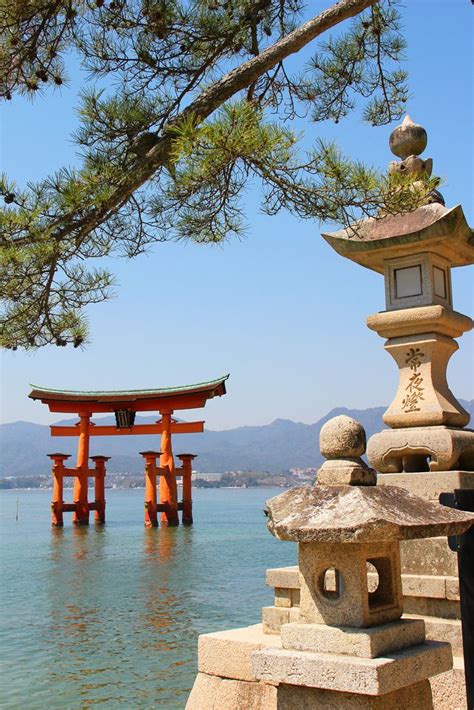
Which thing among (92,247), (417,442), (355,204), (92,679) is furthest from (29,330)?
(92,679)

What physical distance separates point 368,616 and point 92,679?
508cm

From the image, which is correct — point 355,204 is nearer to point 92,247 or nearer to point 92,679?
point 92,247

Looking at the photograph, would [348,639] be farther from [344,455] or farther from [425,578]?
[425,578]

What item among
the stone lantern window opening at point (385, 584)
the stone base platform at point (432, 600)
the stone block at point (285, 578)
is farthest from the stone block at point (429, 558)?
the stone lantern window opening at point (385, 584)

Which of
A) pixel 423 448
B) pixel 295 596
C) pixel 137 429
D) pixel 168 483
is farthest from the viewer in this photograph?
pixel 137 429

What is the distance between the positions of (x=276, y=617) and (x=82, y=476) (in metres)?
22.3

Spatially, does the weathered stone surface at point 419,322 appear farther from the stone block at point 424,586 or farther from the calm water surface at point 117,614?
the calm water surface at point 117,614

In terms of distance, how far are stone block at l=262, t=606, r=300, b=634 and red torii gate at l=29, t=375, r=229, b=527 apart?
19688 millimetres

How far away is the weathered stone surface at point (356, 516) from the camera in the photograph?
2.98m

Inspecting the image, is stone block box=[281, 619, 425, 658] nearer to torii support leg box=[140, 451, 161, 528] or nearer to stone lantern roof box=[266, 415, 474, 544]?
stone lantern roof box=[266, 415, 474, 544]

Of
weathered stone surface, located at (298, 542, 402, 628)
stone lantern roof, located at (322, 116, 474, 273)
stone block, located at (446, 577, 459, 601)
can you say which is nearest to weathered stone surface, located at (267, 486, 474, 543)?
weathered stone surface, located at (298, 542, 402, 628)

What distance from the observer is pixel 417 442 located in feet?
15.9

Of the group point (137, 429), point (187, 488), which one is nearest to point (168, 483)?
point (187, 488)

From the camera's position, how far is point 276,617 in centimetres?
443
